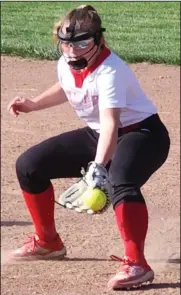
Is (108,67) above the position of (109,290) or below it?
above

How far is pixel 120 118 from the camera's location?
16.6 ft

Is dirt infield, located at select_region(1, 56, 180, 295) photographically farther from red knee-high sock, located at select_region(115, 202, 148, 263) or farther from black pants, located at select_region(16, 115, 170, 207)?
black pants, located at select_region(16, 115, 170, 207)

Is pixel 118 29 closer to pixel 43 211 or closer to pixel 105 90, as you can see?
pixel 43 211

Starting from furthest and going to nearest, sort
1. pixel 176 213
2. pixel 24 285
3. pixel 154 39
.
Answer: pixel 154 39, pixel 176 213, pixel 24 285

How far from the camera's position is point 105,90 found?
4844mm

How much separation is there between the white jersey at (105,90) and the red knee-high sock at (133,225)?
45 cm

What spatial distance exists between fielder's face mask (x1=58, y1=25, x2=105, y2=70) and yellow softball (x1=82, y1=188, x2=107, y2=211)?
0.70m

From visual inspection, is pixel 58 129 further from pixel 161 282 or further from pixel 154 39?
pixel 154 39

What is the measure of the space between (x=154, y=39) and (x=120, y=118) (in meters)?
8.08

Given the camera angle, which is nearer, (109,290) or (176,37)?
(109,290)

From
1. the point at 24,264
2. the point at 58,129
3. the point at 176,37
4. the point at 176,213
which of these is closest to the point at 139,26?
the point at 176,37

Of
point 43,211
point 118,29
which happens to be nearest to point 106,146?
point 43,211

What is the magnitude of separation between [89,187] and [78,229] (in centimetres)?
161

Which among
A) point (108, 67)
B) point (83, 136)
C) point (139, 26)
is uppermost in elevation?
point (108, 67)
